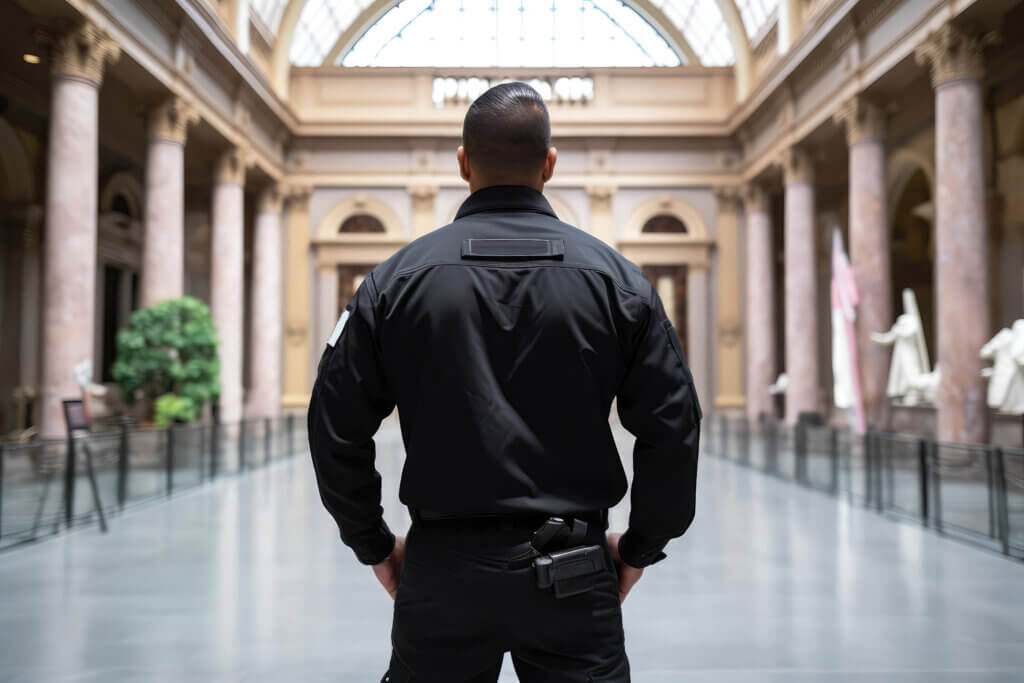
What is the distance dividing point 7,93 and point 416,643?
20302 millimetres

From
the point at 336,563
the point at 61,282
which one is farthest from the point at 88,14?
the point at 336,563

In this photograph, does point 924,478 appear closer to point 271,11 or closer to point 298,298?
point 298,298

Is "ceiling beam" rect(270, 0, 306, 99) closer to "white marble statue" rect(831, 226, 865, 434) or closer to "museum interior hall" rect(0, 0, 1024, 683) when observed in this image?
"museum interior hall" rect(0, 0, 1024, 683)

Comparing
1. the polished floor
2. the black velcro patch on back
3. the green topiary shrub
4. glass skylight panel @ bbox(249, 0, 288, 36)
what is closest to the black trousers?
the black velcro patch on back

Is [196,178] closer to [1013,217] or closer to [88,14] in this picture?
[88,14]

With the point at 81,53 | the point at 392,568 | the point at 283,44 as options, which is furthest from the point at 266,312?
the point at 392,568

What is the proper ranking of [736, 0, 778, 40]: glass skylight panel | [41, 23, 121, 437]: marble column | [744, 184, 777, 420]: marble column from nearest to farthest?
[41, 23, 121, 437]: marble column < [744, 184, 777, 420]: marble column < [736, 0, 778, 40]: glass skylight panel

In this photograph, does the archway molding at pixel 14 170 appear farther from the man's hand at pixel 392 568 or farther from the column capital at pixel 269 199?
the man's hand at pixel 392 568

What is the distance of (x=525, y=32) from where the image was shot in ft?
106

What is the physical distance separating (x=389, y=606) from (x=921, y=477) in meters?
6.32

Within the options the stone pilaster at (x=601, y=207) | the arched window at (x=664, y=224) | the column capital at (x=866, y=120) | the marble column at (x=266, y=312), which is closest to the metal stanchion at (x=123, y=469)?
the column capital at (x=866, y=120)

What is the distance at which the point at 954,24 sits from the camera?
14250 mm

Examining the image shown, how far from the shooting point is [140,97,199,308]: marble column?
17859mm

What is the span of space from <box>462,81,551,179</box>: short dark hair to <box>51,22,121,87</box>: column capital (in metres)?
14.1
